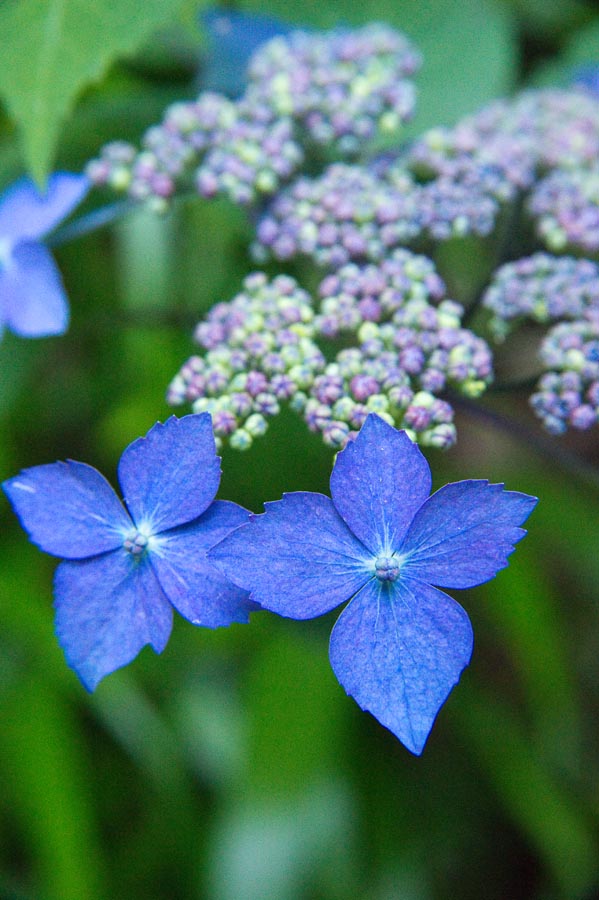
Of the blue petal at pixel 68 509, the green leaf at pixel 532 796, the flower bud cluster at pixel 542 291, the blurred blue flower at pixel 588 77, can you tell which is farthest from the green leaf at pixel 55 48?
the green leaf at pixel 532 796

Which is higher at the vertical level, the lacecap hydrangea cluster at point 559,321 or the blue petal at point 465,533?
the lacecap hydrangea cluster at point 559,321

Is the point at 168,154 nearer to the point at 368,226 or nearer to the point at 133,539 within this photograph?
the point at 368,226

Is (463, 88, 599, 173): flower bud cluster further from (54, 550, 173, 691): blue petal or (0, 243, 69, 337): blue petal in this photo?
(54, 550, 173, 691): blue petal

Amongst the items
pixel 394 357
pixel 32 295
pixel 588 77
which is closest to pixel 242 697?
pixel 32 295

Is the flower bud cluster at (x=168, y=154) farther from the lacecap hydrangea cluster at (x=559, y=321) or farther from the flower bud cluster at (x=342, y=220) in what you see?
the lacecap hydrangea cluster at (x=559, y=321)

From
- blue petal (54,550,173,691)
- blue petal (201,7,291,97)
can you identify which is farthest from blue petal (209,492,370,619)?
blue petal (201,7,291,97)

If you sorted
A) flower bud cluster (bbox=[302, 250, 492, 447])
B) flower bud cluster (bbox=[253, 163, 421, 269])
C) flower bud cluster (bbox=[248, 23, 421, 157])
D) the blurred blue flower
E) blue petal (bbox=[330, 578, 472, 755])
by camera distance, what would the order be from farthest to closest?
the blurred blue flower < flower bud cluster (bbox=[248, 23, 421, 157]) < flower bud cluster (bbox=[253, 163, 421, 269]) < flower bud cluster (bbox=[302, 250, 492, 447]) < blue petal (bbox=[330, 578, 472, 755])

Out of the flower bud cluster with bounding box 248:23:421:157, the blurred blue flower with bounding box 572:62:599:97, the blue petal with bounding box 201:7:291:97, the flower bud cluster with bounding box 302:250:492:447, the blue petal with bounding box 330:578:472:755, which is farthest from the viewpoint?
the blurred blue flower with bounding box 572:62:599:97
